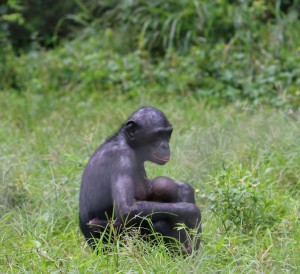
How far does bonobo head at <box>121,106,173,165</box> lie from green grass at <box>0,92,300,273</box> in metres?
0.41

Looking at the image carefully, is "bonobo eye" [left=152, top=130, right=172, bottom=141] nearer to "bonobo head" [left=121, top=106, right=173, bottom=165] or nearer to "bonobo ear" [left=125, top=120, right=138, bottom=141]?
"bonobo head" [left=121, top=106, right=173, bottom=165]

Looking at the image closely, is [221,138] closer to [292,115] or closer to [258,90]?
[292,115]

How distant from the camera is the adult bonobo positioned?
4.50 m

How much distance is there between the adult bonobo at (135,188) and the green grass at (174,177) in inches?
6.2

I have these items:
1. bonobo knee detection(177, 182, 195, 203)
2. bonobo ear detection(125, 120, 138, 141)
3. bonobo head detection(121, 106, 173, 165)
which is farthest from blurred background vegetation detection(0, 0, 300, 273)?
bonobo ear detection(125, 120, 138, 141)

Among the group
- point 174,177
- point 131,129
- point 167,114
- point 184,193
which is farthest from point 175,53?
point 184,193

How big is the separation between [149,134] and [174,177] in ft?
4.38

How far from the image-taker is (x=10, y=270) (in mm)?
4223

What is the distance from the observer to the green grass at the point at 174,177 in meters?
4.27

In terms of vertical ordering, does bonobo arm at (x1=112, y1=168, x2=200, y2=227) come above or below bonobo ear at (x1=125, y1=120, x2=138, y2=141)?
below

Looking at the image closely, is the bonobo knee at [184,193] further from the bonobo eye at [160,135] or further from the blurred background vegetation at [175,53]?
the blurred background vegetation at [175,53]

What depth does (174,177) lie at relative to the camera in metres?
6.05

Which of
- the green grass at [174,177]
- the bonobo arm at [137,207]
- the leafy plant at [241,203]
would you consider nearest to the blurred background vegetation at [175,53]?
the green grass at [174,177]

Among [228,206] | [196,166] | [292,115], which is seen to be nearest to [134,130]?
[228,206]
